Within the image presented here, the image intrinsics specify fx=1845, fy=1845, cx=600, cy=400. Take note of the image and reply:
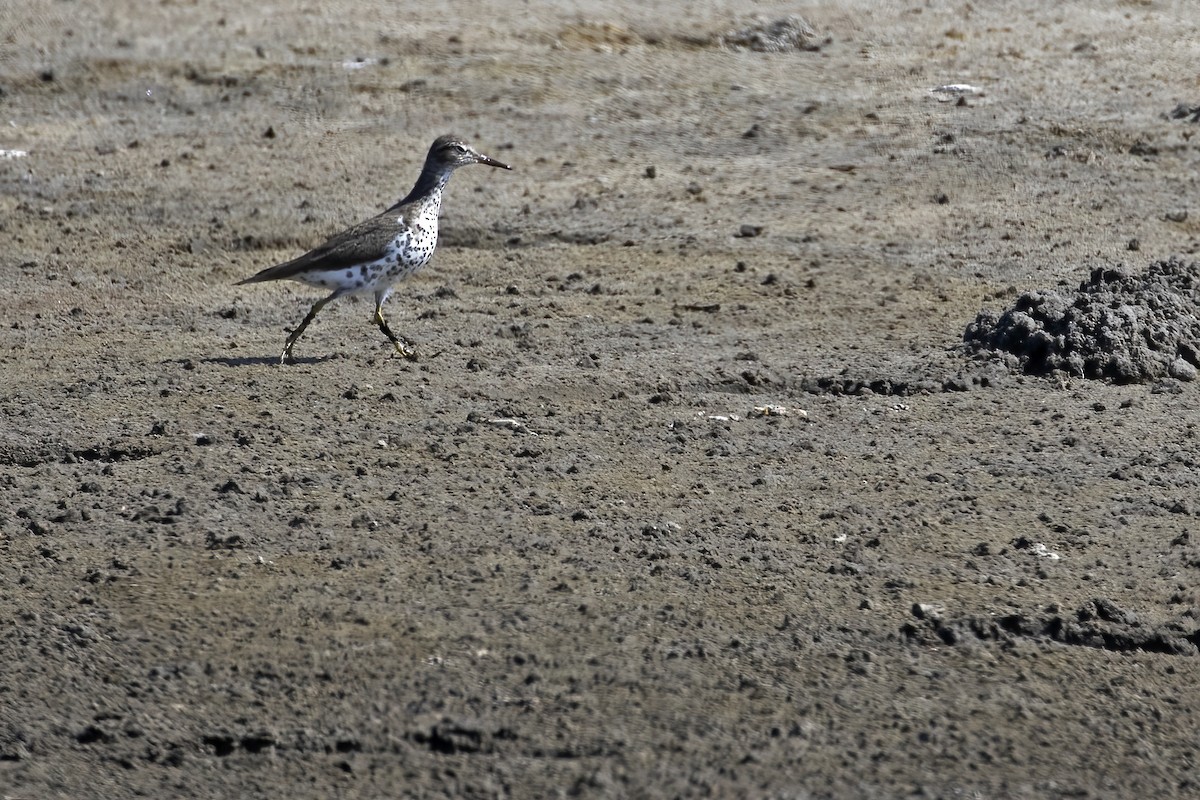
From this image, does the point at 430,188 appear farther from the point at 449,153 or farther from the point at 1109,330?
the point at 1109,330

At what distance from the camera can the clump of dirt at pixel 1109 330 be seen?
8.19 metres

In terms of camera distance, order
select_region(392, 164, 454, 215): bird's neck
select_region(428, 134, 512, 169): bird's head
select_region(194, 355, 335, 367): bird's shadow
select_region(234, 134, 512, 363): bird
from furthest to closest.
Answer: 1. select_region(428, 134, 512, 169): bird's head
2. select_region(392, 164, 454, 215): bird's neck
3. select_region(234, 134, 512, 363): bird
4. select_region(194, 355, 335, 367): bird's shadow

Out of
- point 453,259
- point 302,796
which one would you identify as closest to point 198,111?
point 453,259

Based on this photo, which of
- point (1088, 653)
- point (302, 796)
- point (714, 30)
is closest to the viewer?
point (302, 796)

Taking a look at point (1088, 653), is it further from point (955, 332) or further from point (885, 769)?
point (955, 332)

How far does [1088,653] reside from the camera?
560 cm

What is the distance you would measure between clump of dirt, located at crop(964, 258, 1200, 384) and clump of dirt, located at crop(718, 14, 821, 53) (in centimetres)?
640

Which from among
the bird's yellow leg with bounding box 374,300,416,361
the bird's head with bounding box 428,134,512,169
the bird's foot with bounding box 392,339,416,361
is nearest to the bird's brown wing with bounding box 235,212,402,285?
the bird's yellow leg with bounding box 374,300,416,361

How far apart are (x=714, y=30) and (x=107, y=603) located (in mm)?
9916

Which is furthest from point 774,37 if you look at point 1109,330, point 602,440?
point 602,440

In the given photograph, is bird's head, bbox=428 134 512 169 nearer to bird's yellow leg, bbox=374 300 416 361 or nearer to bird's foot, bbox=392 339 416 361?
bird's yellow leg, bbox=374 300 416 361

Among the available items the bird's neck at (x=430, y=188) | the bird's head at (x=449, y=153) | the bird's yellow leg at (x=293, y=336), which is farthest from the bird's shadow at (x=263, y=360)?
the bird's head at (x=449, y=153)

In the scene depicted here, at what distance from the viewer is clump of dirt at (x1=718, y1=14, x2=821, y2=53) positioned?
14555 mm

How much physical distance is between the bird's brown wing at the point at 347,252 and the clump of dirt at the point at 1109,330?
110 inches
